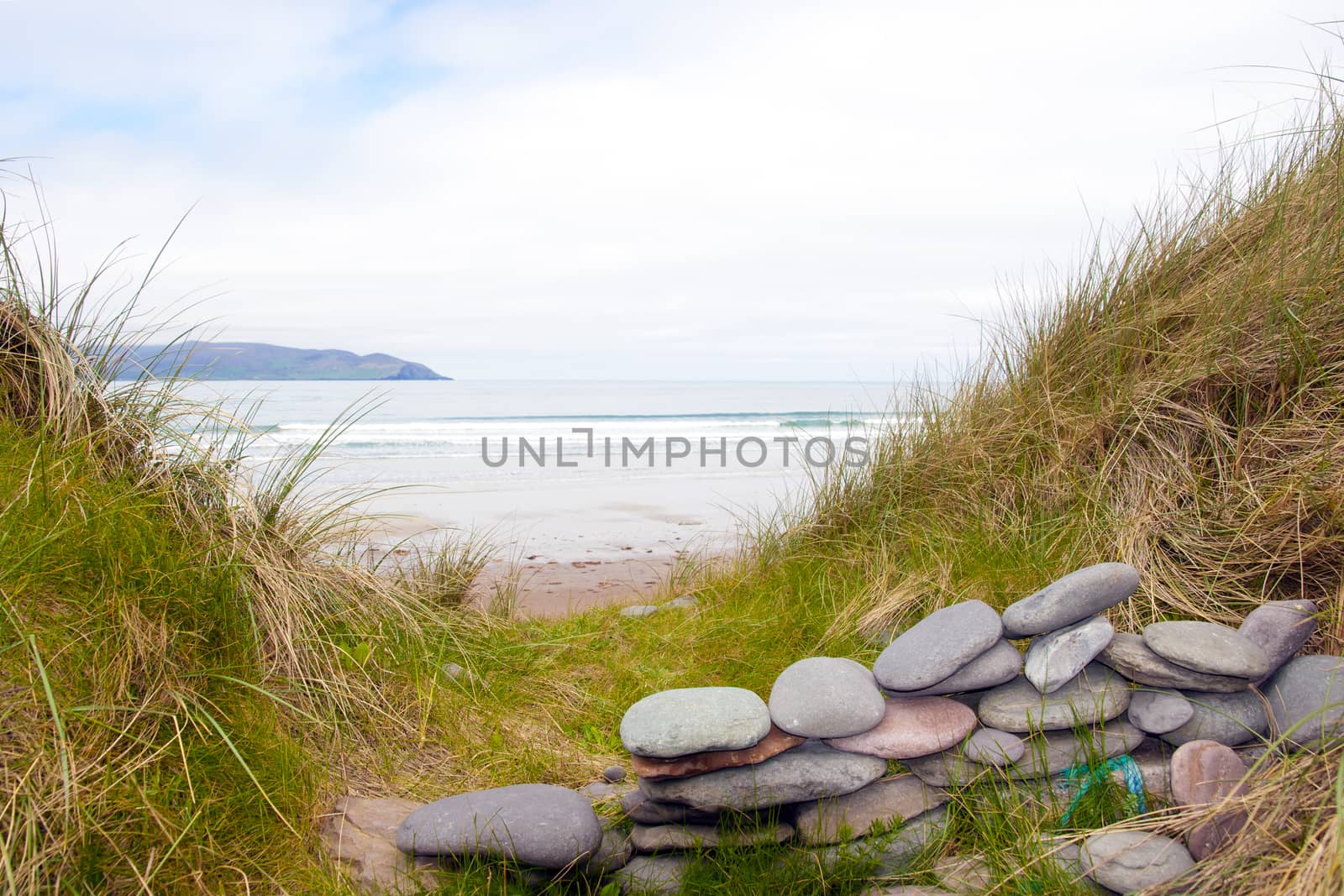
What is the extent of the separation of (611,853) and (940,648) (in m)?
1.15

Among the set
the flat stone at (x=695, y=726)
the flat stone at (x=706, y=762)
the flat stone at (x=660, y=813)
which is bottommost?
the flat stone at (x=660, y=813)

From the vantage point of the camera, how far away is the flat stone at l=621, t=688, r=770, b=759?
244 centimetres

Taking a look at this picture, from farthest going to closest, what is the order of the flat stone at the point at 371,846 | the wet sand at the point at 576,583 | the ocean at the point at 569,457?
the ocean at the point at 569,457
the wet sand at the point at 576,583
the flat stone at the point at 371,846

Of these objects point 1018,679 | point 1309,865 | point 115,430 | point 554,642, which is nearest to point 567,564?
point 554,642

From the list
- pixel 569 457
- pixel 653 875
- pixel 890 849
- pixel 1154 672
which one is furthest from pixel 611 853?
pixel 569 457

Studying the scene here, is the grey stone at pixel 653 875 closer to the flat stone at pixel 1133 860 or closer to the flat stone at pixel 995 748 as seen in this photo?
the flat stone at pixel 995 748

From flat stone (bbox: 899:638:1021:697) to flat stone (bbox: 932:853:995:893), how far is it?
456 mm

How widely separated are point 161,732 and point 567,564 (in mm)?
5354

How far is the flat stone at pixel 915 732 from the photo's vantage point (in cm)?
253

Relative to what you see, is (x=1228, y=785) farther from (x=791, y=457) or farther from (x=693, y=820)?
(x=791, y=457)

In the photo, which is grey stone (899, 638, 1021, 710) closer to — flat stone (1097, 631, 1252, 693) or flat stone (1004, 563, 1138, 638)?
flat stone (1004, 563, 1138, 638)

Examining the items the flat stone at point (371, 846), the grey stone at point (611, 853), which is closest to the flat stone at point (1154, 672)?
the grey stone at point (611, 853)

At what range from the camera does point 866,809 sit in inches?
101

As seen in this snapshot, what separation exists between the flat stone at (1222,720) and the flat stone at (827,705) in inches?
33.2
